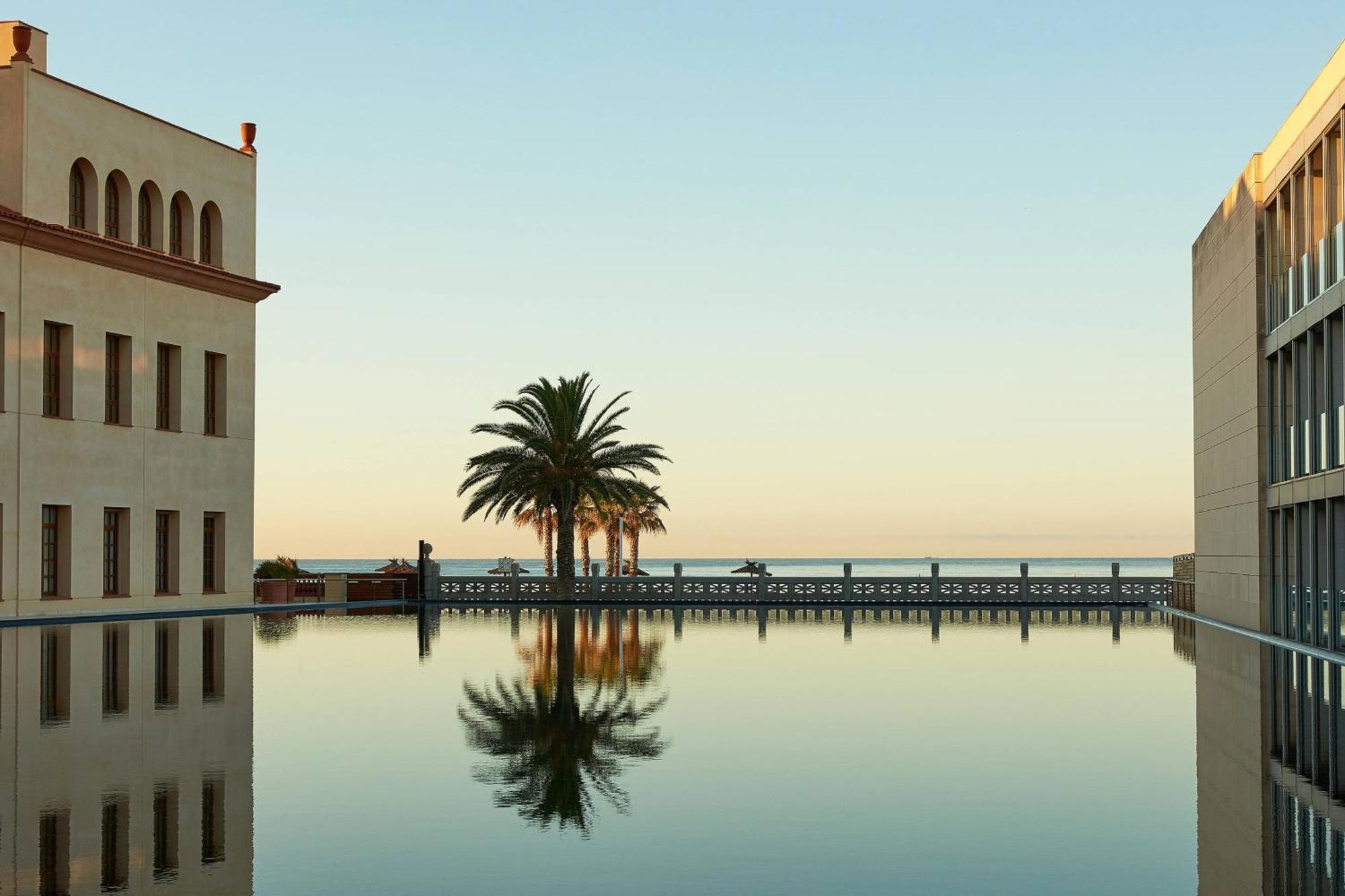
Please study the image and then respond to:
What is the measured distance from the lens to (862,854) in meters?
9.45

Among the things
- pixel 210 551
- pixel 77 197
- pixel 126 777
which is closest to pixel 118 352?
pixel 77 197

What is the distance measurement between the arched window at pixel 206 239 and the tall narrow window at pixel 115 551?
926cm

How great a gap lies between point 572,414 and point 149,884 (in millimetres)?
49854

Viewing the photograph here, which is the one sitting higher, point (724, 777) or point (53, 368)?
point (53, 368)

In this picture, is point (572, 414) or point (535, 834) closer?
point (535, 834)

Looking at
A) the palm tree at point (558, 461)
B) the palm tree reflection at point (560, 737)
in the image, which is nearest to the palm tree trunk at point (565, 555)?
the palm tree at point (558, 461)

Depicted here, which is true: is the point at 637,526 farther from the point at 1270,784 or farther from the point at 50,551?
the point at 1270,784

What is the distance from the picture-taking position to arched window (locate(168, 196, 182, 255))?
47.9 m

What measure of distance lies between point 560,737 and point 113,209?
116 ft

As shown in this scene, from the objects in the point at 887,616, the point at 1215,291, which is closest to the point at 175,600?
the point at 887,616

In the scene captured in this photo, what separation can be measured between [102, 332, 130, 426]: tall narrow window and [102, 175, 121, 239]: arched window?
10.4ft

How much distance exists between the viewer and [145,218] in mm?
46969

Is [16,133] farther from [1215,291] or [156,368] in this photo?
[1215,291]

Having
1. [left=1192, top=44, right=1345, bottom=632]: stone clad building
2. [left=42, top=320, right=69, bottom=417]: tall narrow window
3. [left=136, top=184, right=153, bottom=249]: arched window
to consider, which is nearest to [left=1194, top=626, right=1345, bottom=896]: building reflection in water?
[left=1192, top=44, right=1345, bottom=632]: stone clad building
